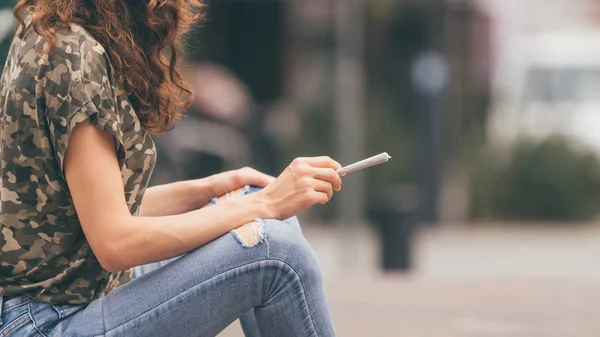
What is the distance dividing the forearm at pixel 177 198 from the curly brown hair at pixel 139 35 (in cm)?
30

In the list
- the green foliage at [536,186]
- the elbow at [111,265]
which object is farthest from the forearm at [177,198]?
the green foliage at [536,186]

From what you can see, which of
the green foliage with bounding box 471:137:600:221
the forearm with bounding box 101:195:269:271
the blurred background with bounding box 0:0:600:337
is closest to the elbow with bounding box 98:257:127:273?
the forearm with bounding box 101:195:269:271

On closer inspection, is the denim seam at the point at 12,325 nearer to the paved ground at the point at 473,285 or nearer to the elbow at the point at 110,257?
the elbow at the point at 110,257

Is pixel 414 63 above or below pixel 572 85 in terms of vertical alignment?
above

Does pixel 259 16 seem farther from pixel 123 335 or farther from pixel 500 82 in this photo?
pixel 123 335

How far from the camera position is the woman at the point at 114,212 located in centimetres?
233

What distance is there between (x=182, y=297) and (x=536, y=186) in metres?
9.25

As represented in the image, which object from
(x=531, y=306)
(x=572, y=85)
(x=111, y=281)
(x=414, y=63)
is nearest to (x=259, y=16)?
(x=414, y=63)

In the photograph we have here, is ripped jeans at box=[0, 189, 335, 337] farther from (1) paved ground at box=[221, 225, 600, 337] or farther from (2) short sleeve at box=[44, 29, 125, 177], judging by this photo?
(1) paved ground at box=[221, 225, 600, 337]

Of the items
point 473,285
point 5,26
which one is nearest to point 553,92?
point 473,285

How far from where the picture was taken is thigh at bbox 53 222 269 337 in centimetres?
241

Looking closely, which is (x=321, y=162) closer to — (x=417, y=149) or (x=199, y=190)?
(x=199, y=190)

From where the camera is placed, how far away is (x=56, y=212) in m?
2.41

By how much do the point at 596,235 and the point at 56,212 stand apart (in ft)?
28.7
